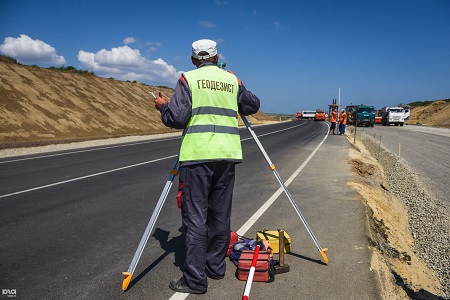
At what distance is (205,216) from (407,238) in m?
5.58

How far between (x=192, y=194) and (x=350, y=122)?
50586 millimetres

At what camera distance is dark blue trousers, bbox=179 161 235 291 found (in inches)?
129

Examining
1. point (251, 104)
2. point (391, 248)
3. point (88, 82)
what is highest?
point (88, 82)

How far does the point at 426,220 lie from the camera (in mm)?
8922

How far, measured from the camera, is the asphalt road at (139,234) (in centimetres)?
337

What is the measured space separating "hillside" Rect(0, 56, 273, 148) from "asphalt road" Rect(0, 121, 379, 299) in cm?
1236

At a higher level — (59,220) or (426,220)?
(59,220)

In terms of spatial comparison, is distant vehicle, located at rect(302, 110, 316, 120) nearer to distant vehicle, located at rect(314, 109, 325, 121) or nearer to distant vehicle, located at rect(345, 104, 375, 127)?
distant vehicle, located at rect(314, 109, 325, 121)

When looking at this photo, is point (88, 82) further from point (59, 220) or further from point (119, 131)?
→ point (59, 220)

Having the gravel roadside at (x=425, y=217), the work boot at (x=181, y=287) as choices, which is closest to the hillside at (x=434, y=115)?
the gravel roadside at (x=425, y=217)

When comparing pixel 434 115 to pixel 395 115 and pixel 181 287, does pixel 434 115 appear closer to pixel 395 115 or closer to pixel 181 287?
pixel 395 115

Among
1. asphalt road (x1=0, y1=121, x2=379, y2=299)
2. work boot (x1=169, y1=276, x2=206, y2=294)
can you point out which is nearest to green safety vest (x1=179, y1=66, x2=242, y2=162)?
work boot (x1=169, y1=276, x2=206, y2=294)

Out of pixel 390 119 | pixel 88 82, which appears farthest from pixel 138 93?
pixel 390 119

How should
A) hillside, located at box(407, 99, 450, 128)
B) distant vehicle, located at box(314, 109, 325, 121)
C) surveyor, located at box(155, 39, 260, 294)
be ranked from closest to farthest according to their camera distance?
surveyor, located at box(155, 39, 260, 294)
hillside, located at box(407, 99, 450, 128)
distant vehicle, located at box(314, 109, 325, 121)
